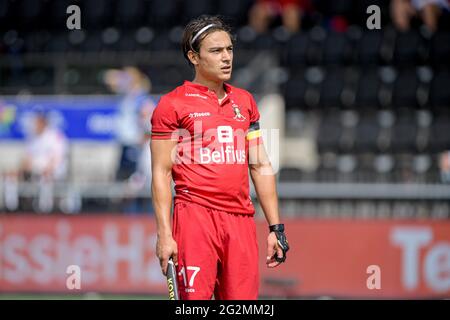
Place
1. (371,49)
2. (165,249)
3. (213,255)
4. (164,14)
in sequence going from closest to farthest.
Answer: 1. (165,249)
2. (213,255)
3. (371,49)
4. (164,14)

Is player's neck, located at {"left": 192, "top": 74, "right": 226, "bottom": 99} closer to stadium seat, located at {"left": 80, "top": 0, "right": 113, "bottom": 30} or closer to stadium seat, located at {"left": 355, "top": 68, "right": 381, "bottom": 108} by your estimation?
stadium seat, located at {"left": 355, "top": 68, "right": 381, "bottom": 108}

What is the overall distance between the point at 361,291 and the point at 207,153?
6766 mm

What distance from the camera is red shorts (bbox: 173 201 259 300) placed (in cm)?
678

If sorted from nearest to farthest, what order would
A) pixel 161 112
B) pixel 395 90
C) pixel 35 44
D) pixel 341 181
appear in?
1. pixel 161 112
2. pixel 341 181
3. pixel 395 90
4. pixel 35 44

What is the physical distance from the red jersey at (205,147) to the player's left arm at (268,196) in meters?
0.13

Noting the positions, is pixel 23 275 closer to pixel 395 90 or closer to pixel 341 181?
pixel 341 181

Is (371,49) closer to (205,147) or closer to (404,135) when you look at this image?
(404,135)

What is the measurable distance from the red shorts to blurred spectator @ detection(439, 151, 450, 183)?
728 centimetres

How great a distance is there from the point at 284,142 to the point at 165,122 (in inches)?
381

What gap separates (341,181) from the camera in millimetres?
14070

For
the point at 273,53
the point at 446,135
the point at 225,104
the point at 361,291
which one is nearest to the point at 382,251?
the point at 361,291

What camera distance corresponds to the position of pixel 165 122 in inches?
269

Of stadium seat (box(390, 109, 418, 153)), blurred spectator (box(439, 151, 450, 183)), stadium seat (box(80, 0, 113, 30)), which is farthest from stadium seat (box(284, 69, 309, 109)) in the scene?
stadium seat (box(80, 0, 113, 30))

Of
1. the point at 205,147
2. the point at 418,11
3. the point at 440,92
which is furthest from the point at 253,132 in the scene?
the point at 418,11
